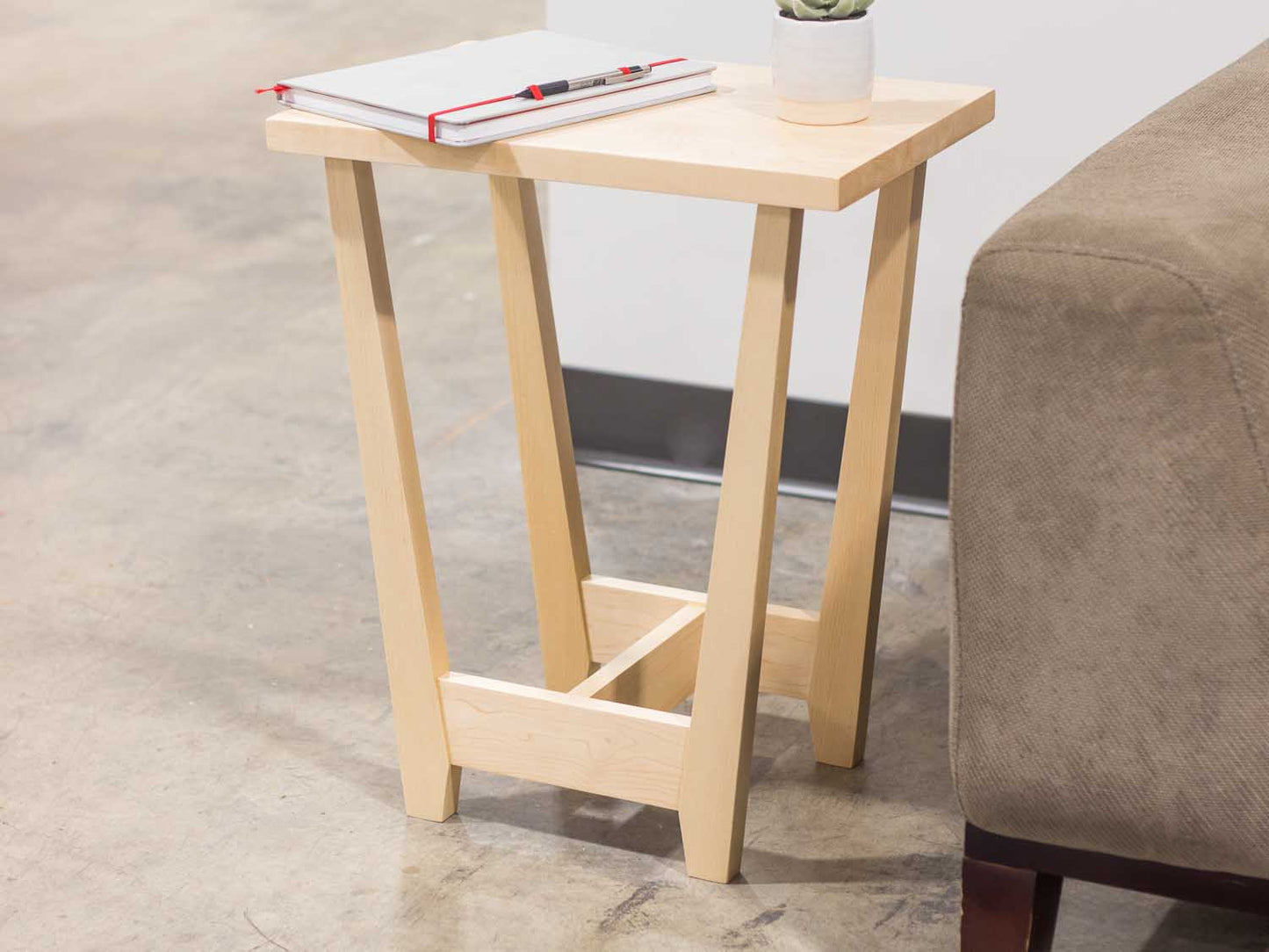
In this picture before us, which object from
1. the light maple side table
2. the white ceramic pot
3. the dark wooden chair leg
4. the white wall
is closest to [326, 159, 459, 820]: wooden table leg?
the light maple side table

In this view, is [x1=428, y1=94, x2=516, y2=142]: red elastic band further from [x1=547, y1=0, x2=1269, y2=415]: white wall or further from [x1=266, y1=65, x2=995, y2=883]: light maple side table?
[x1=547, y1=0, x2=1269, y2=415]: white wall

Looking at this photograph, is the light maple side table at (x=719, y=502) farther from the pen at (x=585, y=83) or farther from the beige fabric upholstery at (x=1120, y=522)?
the beige fabric upholstery at (x=1120, y=522)

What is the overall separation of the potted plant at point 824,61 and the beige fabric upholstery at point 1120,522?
0.29 metres

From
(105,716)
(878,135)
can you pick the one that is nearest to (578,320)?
(105,716)

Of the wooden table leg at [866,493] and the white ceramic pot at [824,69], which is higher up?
the white ceramic pot at [824,69]

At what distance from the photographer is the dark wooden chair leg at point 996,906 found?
1.21 m

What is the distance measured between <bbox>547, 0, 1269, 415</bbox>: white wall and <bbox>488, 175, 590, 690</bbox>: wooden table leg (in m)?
0.75

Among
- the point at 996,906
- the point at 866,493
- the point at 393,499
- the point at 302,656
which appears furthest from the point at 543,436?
the point at 996,906

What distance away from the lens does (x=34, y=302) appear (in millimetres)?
3320

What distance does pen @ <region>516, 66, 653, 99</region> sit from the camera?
140 centimetres

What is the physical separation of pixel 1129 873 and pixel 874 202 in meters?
1.39

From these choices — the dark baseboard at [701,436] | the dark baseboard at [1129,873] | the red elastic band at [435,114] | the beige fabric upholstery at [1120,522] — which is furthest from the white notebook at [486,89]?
the dark baseboard at [701,436]

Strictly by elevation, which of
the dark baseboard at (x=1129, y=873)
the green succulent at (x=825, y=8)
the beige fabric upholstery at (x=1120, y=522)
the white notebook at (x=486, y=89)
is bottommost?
the dark baseboard at (x=1129, y=873)

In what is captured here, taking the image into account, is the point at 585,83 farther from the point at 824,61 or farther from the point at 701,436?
the point at 701,436
